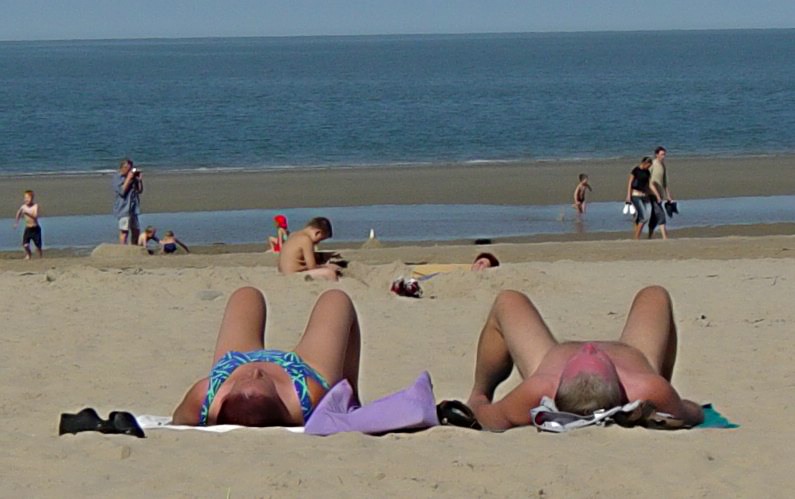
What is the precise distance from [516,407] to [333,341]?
833mm

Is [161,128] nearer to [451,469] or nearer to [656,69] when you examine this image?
[451,469]

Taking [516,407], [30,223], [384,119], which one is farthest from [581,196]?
[384,119]

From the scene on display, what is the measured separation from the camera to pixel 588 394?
16.6 ft

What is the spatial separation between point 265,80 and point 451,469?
304 feet

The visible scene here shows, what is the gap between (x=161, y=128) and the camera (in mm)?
49656

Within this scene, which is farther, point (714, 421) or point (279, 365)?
point (714, 421)

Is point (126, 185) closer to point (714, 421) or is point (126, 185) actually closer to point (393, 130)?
point (714, 421)

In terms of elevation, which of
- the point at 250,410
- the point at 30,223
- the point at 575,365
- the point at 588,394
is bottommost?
the point at 30,223

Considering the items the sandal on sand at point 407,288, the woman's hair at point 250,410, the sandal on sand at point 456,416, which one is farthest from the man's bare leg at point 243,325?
the sandal on sand at point 407,288

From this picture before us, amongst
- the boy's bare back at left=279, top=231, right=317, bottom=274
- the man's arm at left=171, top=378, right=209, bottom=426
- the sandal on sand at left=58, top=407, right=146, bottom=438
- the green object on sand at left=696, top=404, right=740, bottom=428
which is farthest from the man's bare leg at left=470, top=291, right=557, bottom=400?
the boy's bare back at left=279, top=231, right=317, bottom=274

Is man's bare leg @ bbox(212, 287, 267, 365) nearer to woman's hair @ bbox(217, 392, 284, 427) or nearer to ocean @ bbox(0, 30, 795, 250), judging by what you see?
woman's hair @ bbox(217, 392, 284, 427)

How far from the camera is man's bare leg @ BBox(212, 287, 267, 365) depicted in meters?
5.66

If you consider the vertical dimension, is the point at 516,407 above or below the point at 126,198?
above

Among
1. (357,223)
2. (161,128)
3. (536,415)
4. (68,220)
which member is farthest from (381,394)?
(161,128)
